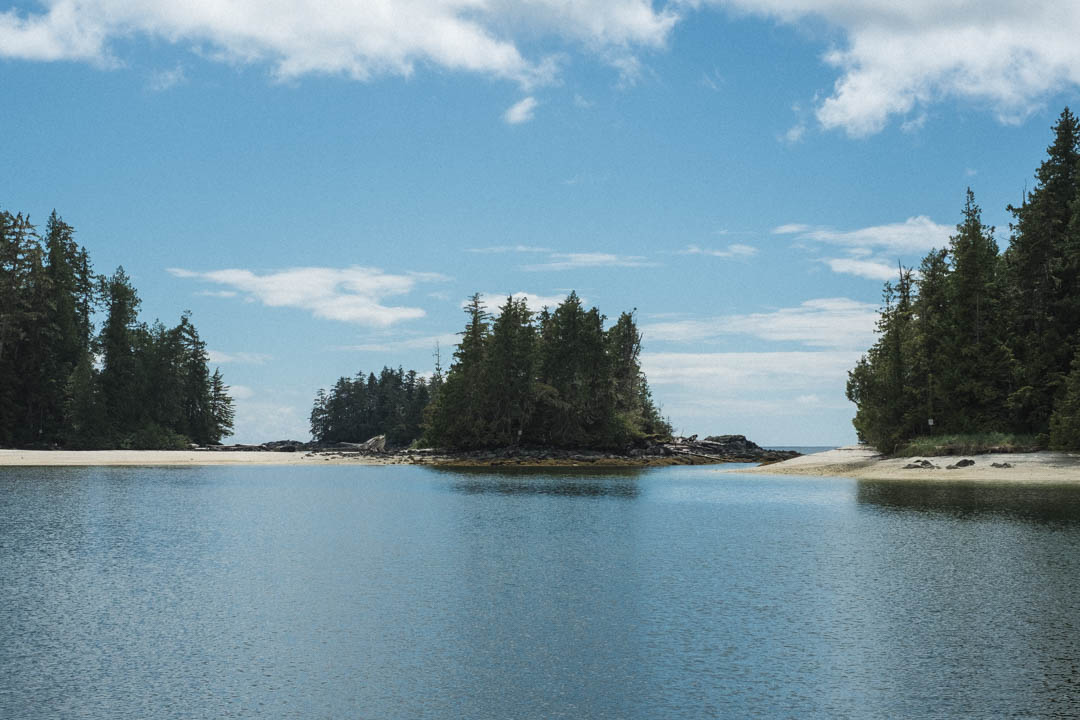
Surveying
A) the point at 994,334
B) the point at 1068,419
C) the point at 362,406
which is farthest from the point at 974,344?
the point at 362,406

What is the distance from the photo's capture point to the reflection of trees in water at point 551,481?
182 feet

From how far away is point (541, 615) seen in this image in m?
17.6

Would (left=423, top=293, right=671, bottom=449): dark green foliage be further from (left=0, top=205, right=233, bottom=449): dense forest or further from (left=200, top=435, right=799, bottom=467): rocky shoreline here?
(left=0, top=205, right=233, bottom=449): dense forest

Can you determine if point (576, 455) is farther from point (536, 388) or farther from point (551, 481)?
point (551, 481)

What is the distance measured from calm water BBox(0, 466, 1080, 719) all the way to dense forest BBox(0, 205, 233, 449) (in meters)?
68.8

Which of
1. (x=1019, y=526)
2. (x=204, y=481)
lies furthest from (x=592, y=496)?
(x=204, y=481)

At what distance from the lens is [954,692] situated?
12.2 m

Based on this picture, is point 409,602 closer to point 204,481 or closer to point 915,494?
point 915,494

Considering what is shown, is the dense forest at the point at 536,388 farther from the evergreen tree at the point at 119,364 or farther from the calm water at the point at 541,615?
the calm water at the point at 541,615

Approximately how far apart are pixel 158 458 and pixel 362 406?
95.6 metres

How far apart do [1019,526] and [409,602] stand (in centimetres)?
2378

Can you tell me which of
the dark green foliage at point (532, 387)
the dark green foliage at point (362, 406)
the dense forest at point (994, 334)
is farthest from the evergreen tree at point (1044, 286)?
the dark green foliage at point (362, 406)

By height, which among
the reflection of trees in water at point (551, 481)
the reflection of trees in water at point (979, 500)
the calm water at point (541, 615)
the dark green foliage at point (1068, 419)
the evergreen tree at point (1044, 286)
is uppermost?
the evergreen tree at point (1044, 286)

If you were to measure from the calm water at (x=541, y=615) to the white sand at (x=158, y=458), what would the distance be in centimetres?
5076
